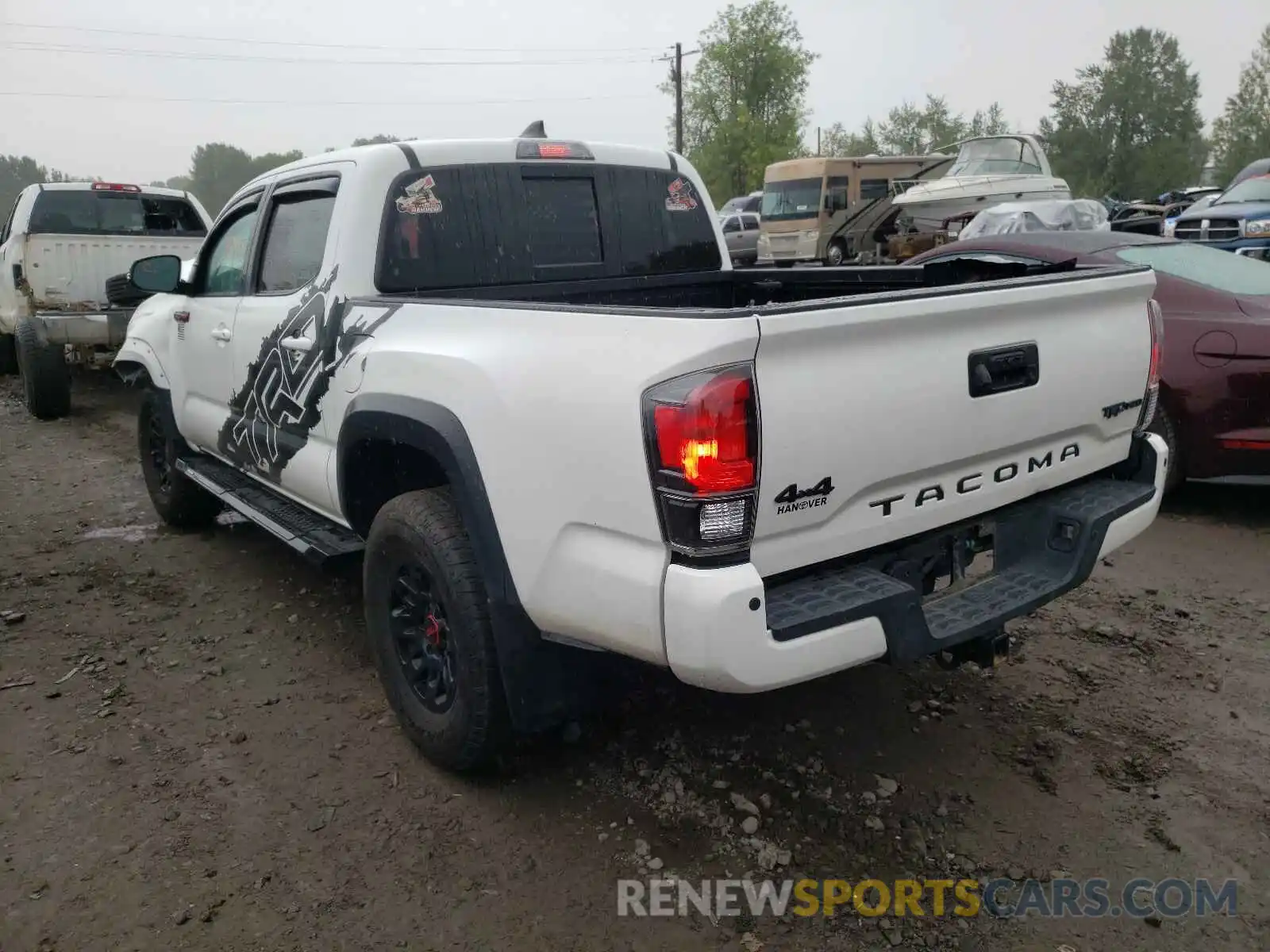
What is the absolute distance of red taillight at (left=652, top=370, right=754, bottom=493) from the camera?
2090 millimetres

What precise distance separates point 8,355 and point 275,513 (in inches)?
401

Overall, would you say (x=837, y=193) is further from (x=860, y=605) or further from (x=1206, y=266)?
(x=860, y=605)

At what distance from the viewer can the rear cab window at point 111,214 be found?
957cm

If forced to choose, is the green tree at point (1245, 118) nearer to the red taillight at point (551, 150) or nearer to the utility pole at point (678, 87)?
the utility pole at point (678, 87)

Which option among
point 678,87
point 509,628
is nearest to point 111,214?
point 509,628

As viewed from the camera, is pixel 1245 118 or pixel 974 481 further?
pixel 1245 118

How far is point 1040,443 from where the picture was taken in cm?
283

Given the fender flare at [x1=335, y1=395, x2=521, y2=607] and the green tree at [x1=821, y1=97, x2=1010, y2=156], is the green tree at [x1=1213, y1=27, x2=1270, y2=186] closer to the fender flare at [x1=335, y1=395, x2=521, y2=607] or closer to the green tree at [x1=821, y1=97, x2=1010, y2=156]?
the green tree at [x1=821, y1=97, x2=1010, y2=156]

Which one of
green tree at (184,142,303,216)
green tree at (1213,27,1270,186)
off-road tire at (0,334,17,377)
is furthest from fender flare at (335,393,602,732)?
green tree at (184,142,303,216)

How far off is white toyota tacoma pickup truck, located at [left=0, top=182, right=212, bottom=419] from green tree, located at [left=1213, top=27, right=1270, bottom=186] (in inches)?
2352

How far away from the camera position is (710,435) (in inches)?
82.6

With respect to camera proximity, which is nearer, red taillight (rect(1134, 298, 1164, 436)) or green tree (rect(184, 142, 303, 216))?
red taillight (rect(1134, 298, 1164, 436))

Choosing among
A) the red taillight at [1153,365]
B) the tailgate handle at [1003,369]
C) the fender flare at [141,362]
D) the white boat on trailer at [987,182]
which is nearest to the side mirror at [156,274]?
the fender flare at [141,362]

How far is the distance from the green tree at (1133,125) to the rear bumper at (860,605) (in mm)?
58725
